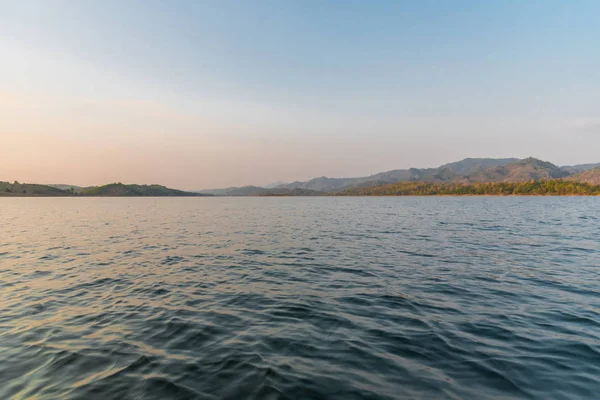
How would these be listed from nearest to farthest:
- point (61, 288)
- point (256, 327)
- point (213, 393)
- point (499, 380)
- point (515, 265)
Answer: point (213, 393) < point (499, 380) < point (256, 327) < point (61, 288) < point (515, 265)

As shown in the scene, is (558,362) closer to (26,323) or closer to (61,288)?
(26,323)

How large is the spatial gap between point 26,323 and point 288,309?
1195 centimetres

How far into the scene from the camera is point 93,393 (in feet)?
26.4

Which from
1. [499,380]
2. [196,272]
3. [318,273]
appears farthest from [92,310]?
[499,380]

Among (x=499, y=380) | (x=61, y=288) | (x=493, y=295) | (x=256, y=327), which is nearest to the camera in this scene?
(x=499, y=380)

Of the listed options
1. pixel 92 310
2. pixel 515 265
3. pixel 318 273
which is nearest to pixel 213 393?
pixel 92 310

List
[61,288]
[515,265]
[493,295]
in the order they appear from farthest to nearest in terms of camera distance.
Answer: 1. [515,265]
2. [61,288]
3. [493,295]

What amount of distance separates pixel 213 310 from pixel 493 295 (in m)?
15.6

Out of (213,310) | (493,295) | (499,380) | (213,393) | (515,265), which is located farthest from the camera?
(515,265)

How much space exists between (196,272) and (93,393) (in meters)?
14.2

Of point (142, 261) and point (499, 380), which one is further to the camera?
point (142, 261)

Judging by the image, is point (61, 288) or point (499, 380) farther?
point (61, 288)

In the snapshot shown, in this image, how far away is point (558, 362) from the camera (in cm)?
957

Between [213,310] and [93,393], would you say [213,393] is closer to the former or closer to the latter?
[93,393]
